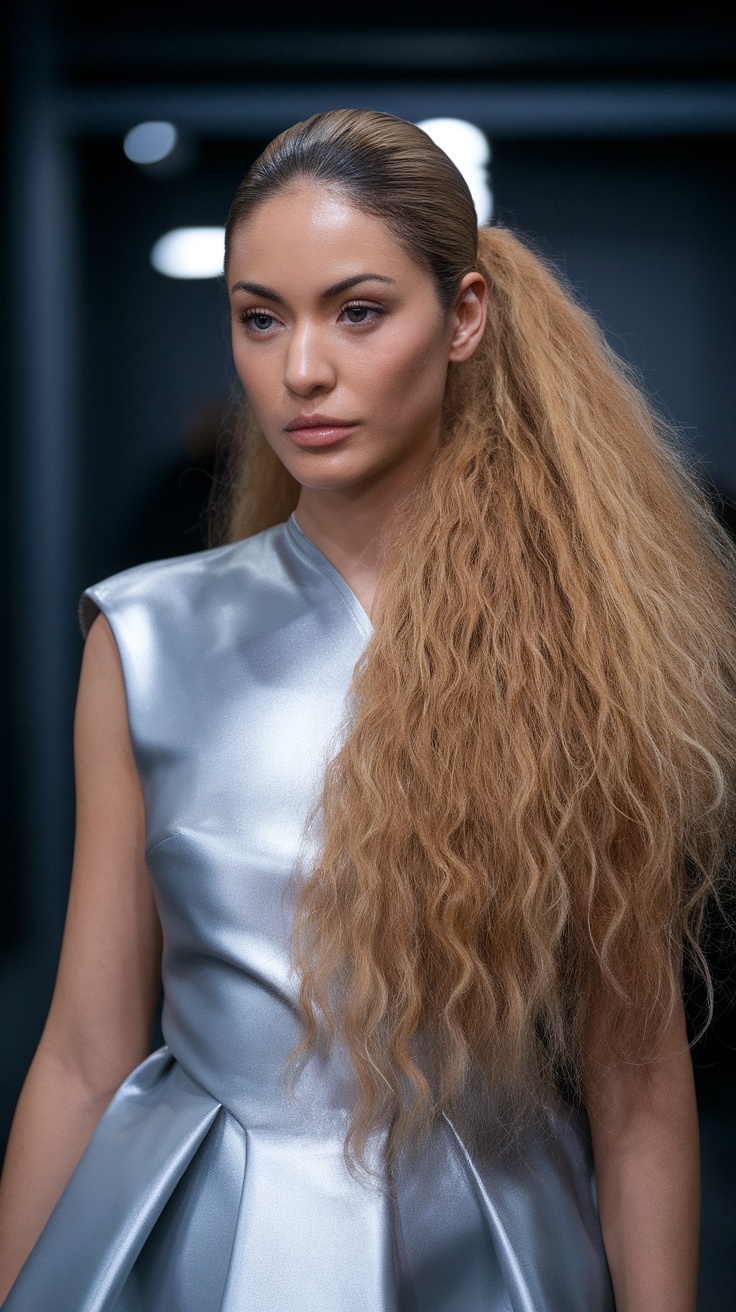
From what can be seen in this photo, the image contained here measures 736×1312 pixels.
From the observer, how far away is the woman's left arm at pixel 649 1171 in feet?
3.01

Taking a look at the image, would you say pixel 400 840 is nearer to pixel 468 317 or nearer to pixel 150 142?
pixel 468 317

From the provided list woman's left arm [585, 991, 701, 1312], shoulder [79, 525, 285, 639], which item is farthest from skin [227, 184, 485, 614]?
woman's left arm [585, 991, 701, 1312]

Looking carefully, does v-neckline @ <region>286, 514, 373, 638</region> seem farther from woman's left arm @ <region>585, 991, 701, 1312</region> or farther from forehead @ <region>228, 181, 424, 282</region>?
woman's left arm @ <region>585, 991, 701, 1312</region>

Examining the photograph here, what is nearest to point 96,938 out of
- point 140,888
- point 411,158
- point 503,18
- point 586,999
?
point 140,888

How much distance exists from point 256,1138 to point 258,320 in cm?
61

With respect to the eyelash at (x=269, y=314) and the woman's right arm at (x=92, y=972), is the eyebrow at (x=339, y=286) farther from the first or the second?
the woman's right arm at (x=92, y=972)

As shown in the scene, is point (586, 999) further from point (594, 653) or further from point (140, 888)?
point (140, 888)

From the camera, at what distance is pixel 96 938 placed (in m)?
1.02

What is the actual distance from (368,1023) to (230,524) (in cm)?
57

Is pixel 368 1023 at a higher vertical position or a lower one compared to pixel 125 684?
lower

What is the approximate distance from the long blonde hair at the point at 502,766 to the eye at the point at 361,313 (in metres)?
0.06

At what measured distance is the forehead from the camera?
2.89 feet

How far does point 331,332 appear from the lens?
0.89 m

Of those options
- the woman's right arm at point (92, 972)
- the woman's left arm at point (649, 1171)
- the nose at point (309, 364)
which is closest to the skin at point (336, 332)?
the nose at point (309, 364)
